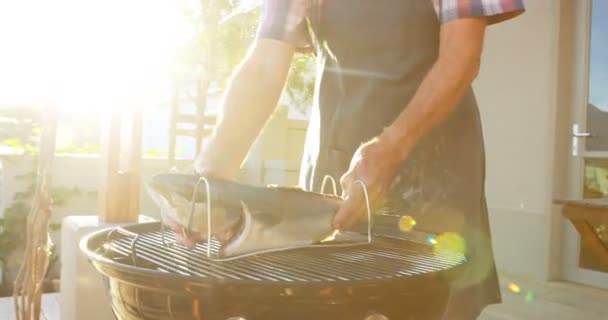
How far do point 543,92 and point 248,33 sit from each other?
404 cm

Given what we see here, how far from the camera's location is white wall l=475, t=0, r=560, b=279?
17.0 feet

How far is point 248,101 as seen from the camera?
1590 mm

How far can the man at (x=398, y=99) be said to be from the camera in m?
1.32

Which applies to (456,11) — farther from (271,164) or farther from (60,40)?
(271,164)

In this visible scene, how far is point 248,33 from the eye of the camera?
7.99 metres

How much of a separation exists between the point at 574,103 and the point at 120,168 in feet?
12.4

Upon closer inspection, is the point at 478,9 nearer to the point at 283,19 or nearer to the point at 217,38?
the point at 283,19

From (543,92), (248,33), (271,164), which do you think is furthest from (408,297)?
(248,33)

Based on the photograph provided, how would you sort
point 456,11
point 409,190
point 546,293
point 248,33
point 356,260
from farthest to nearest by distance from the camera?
point 248,33 < point 546,293 < point 409,190 < point 456,11 < point 356,260

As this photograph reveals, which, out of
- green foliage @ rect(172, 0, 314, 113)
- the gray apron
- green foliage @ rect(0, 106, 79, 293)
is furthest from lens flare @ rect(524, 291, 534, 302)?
green foliage @ rect(172, 0, 314, 113)

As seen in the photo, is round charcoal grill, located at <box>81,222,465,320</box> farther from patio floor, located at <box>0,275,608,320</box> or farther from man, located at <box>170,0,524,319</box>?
patio floor, located at <box>0,275,608,320</box>

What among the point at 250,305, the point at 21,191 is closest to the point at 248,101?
the point at 250,305

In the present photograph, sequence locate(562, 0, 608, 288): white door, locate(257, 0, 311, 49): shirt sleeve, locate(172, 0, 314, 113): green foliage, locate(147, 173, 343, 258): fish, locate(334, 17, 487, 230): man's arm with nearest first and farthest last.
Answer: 1. locate(147, 173, 343, 258): fish
2. locate(334, 17, 487, 230): man's arm
3. locate(257, 0, 311, 49): shirt sleeve
4. locate(562, 0, 608, 288): white door
5. locate(172, 0, 314, 113): green foliage

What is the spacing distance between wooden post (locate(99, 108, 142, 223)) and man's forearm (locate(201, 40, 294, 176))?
1762mm
